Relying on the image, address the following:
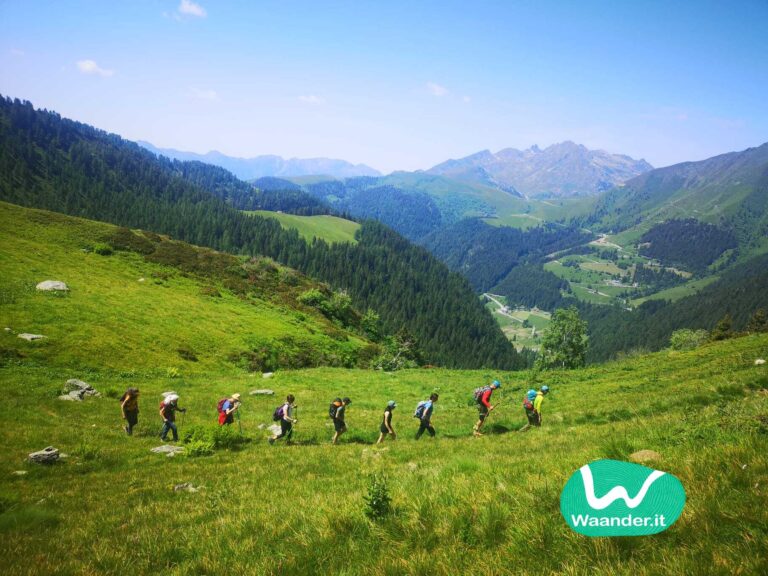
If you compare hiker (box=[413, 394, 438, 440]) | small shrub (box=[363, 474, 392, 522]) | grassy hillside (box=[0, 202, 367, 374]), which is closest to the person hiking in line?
hiker (box=[413, 394, 438, 440])

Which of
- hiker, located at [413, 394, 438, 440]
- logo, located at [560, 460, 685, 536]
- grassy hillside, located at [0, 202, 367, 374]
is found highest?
logo, located at [560, 460, 685, 536]

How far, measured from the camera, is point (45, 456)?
12273 mm

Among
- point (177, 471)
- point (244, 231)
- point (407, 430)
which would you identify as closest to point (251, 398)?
point (407, 430)

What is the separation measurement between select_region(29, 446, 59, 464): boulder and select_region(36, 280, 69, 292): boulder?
32.2 meters

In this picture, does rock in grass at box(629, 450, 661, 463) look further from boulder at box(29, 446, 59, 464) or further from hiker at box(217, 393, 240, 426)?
hiker at box(217, 393, 240, 426)

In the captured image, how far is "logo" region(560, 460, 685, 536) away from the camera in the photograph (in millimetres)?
3322

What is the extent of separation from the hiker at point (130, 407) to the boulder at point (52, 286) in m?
28.1

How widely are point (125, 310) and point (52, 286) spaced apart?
254 inches

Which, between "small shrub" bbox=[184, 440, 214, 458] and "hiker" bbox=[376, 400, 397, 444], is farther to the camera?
"hiker" bbox=[376, 400, 397, 444]

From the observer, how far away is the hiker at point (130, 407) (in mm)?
17172

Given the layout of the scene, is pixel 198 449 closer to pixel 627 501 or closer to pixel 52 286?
pixel 627 501

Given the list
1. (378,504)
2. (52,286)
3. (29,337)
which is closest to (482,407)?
(378,504)

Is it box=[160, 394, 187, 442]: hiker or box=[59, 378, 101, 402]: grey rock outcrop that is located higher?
box=[160, 394, 187, 442]: hiker

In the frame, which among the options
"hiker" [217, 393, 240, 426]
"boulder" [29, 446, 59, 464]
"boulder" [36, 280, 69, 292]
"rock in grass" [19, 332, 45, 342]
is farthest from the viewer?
"boulder" [36, 280, 69, 292]
